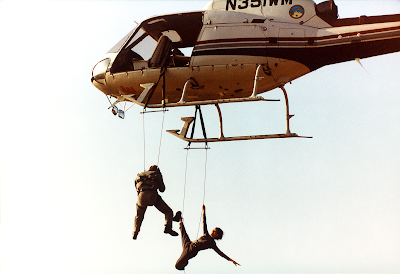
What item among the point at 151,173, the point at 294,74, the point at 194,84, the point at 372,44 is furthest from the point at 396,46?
the point at 151,173

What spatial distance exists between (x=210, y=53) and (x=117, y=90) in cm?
289

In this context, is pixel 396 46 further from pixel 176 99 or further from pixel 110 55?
pixel 110 55

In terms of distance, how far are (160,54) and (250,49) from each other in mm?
2420

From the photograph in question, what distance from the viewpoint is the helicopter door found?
1764cm

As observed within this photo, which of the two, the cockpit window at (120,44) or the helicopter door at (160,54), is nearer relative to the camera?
the helicopter door at (160,54)

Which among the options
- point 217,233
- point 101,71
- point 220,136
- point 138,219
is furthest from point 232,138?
point 101,71

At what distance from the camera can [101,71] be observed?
1847cm

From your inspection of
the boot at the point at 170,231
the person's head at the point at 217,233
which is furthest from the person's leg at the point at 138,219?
the person's head at the point at 217,233

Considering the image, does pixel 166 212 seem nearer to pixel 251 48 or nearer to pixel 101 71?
pixel 101 71

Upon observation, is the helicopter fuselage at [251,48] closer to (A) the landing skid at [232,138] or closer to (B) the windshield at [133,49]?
(B) the windshield at [133,49]

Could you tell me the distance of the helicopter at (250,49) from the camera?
16219 mm

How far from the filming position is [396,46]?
627 inches

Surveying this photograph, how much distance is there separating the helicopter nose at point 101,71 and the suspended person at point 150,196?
119 inches

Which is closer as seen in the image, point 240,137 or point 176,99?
point 240,137
